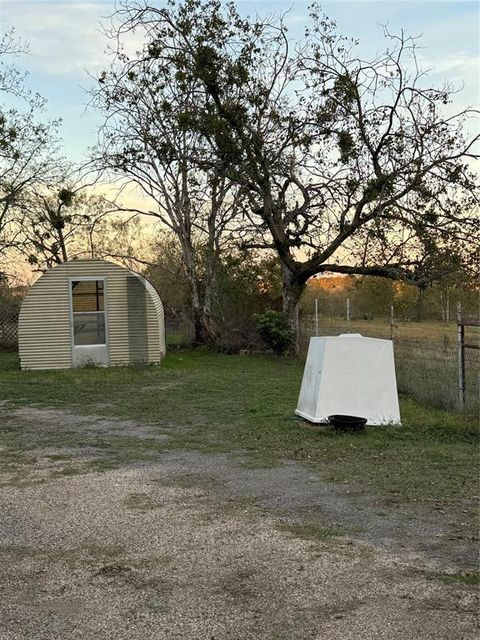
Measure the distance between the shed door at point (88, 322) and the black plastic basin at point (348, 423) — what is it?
33.5ft

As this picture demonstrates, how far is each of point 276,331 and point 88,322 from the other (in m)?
5.65

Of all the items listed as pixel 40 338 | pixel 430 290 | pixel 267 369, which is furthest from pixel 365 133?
pixel 40 338

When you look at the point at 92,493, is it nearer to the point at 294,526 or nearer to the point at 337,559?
the point at 294,526

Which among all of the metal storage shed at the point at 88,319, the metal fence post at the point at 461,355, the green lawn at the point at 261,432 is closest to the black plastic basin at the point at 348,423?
the green lawn at the point at 261,432

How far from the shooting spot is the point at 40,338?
1667 cm

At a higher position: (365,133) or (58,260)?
(365,133)

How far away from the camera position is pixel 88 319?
1705 cm

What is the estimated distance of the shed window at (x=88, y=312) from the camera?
17000 millimetres

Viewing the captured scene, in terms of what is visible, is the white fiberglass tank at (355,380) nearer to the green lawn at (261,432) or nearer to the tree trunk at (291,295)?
the green lawn at (261,432)

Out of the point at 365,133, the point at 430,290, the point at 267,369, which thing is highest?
the point at 365,133

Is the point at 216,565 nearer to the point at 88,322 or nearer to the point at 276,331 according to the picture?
the point at 88,322

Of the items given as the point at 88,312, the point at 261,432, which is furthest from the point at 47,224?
the point at 261,432

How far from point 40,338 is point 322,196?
9.12 metres

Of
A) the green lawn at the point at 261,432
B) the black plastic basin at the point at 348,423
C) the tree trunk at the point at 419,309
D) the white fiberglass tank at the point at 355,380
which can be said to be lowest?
the green lawn at the point at 261,432
